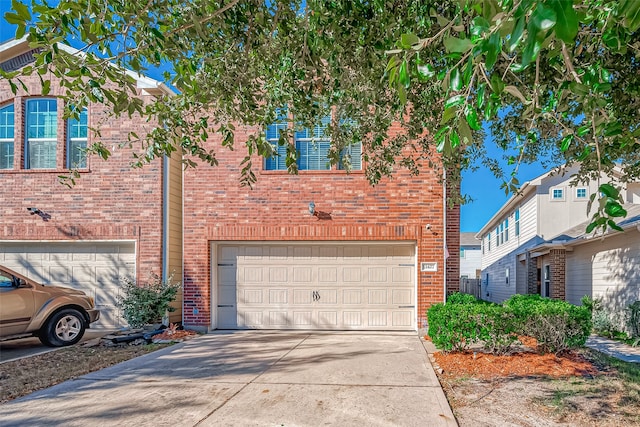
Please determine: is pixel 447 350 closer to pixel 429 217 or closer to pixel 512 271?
pixel 429 217

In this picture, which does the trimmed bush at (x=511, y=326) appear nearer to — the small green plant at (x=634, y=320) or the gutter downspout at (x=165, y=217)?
the small green plant at (x=634, y=320)

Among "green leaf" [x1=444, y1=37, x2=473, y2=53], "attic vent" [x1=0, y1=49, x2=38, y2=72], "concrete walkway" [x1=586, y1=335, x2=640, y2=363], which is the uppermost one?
"attic vent" [x1=0, y1=49, x2=38, y2=72]

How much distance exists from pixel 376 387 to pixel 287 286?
485 centimetres

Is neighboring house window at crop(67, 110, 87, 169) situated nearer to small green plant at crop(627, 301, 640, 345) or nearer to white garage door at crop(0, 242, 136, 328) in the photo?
white garage door at crop(0, 242, 136, 328)

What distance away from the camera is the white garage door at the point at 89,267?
33.3 ft

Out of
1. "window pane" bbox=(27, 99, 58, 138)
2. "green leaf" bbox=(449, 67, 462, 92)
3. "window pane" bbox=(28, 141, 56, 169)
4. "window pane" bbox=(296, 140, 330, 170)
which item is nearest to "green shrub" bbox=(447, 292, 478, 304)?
"window pane" bbox=(296, 140, 330, 170)

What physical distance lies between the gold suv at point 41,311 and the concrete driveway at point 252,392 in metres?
2.11

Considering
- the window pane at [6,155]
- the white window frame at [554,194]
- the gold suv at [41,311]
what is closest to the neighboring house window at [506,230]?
the white window frame at [554,194]

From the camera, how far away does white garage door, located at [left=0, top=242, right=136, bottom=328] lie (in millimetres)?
10148

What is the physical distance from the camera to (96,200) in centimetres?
996

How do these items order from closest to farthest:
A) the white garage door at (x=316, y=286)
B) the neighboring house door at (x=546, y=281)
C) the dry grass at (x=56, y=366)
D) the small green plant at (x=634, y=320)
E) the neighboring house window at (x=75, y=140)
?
1. the dry grass at (x=56, y=366)
2. the small green plant at (x=634, y=320)
3. the white garage door at (x=316, y=286)
4. the neighboring house window at (x=75, y=140)
5. the neighboring house door at (x=546, y=281)

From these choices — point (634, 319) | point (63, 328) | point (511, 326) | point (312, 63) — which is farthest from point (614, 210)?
point (63, 328)

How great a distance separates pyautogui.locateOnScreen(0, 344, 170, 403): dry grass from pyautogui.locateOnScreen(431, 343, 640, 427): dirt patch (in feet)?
16.8

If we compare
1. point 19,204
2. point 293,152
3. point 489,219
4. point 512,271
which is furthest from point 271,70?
point 489,219
